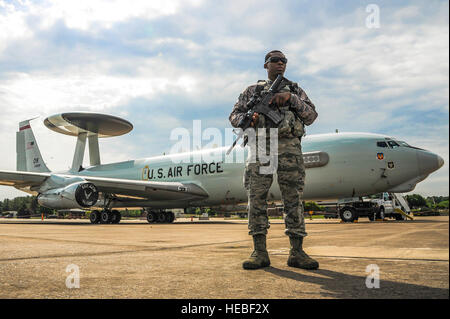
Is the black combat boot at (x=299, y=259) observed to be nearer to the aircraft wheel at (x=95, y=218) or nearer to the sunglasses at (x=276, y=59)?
the sunglasses at (x=276, y=59)

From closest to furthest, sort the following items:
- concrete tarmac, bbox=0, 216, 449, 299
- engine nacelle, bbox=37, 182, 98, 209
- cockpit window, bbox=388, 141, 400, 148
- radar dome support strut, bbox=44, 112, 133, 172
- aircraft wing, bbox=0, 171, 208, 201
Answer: concrete tarmac, bbox=0, 216, 449, 299 → cockpit window, bbox=388, 141, 400, 148 → engine nacelle, bbox=37, 182, 98, 209 → aircraft wing, bbox=0, 171, 208, 201 → radar dome support strut, bbox=44, 112, 133, 172

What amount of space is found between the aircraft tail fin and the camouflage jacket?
24772 millimetres

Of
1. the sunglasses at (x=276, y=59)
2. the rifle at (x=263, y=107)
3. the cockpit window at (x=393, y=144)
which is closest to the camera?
the rifle at (x=263, y=107)

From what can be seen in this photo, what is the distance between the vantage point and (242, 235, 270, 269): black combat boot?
7.50 feet

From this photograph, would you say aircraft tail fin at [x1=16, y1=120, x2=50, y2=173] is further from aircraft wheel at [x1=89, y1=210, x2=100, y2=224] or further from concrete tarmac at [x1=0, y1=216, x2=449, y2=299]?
concrete tarmac at [x1=0, y1=216, x2=449, y2=299]

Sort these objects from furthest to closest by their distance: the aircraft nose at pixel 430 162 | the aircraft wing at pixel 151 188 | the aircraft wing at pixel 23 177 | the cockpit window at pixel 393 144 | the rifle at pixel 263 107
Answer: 1. the aircraft wing at pixel 23 177
2. the aircraft wing at pixel 151 188
3. the cockpit window at pixel 393 144
4. the rifle at pixel 263 107
5. the aircraft nose at pixel 430 162

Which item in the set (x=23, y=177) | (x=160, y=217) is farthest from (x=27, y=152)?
(x=160, y=217)

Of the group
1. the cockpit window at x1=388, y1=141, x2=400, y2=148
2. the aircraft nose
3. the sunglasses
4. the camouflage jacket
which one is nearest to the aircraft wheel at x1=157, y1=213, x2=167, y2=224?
the cockpit window at x1=388, y1=141, x2=400, y2=148

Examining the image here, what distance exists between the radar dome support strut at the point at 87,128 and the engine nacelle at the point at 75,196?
8.24 m

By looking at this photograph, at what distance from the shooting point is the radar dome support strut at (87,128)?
24.2 metres

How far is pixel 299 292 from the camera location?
1.56m

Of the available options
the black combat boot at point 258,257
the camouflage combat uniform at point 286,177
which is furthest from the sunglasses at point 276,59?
the black combat boot at point 258,257

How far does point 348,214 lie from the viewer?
1166 cm

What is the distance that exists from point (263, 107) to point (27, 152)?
2663 cm
